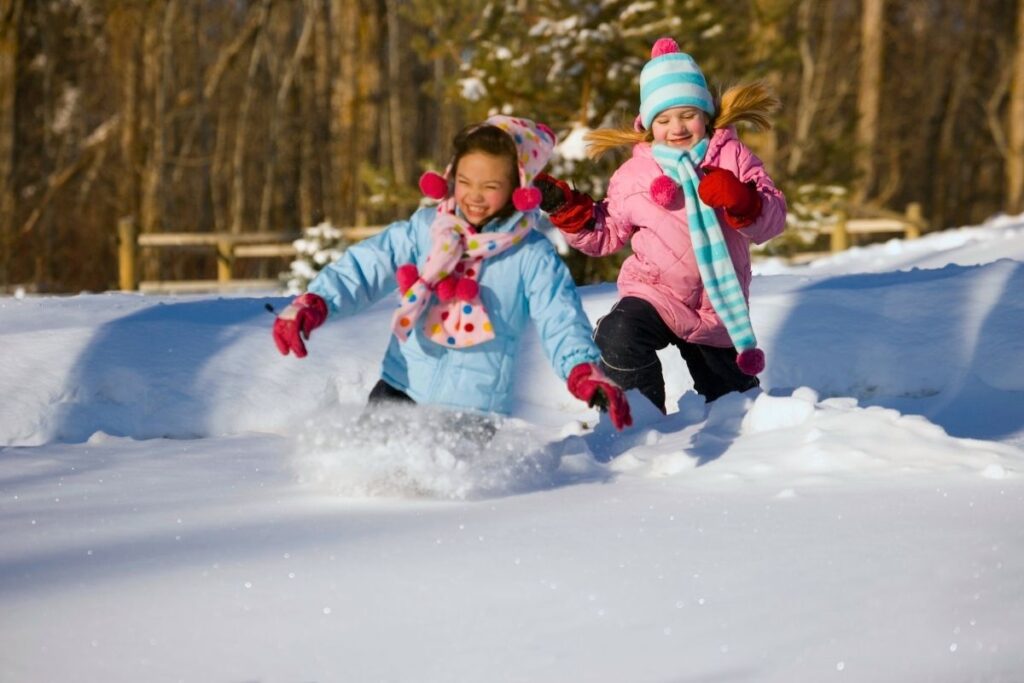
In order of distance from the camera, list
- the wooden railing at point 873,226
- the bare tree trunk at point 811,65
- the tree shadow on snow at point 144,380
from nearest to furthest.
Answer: the tree shadow on snow at point 144,380 < the wooden railing at point 873,226 < the bare tree trunk at point 811,65

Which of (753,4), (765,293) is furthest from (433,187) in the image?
(753,4)

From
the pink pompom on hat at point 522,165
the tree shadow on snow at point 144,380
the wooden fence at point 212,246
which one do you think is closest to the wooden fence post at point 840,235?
the wooden fence at point 212,246

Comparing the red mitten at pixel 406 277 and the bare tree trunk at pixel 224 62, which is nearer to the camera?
the red mitten at pixel 406 277

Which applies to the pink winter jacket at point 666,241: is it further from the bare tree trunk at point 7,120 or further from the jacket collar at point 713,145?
the bare tree trunk at point 7,120

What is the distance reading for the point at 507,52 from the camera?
11977 millimetres

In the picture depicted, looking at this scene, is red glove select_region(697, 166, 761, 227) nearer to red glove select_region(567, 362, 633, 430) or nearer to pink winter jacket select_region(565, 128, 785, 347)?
pink winter jacket select_region(565, 128, 785, 347)

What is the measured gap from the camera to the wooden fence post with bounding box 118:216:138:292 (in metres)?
15.6

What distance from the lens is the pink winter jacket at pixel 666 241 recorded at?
434 centimetres

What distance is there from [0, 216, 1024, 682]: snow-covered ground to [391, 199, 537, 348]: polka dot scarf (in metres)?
0.27

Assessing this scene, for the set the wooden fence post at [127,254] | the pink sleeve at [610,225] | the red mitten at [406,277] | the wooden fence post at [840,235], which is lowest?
the wooden fence post at [127,254]

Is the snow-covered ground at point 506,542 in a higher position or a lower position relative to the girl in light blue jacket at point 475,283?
lower

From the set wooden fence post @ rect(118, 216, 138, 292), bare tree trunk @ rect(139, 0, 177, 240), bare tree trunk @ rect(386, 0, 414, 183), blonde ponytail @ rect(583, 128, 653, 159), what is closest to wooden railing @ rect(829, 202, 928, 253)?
wooden fence post @ rect(118, 216, 138, 292)

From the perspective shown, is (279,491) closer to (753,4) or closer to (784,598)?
(784,598)

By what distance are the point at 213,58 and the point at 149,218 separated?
1141cm
